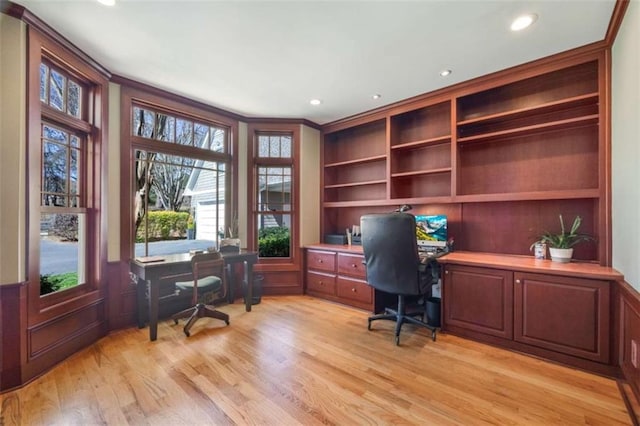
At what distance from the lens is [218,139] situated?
3.95 m

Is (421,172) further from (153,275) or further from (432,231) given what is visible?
(153,275)

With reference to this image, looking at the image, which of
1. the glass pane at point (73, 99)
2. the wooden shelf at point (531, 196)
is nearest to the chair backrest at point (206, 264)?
the glass pane at point (73, 99)

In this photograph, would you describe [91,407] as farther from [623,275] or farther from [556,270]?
[623,275]

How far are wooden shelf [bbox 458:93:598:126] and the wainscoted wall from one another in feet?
5.35

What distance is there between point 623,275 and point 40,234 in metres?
4.43

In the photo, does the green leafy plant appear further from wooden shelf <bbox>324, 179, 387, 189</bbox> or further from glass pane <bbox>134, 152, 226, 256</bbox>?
glass pane <bbox>134, 152, 226, 256</bbox>

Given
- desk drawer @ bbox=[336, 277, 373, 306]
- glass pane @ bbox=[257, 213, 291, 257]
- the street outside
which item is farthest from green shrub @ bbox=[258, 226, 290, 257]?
the street outside

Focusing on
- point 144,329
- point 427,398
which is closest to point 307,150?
point 144,329

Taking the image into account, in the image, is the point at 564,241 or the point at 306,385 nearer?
the point at 306,385

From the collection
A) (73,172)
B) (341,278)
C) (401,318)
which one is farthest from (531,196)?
(73,172)

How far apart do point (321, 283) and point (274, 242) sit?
Answer: 3.14ft

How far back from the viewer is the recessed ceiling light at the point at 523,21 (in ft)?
6.58

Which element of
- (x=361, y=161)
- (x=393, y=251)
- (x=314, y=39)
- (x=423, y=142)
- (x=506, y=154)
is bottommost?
(x=393, y=251)

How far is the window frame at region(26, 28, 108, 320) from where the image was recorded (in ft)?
6.82
